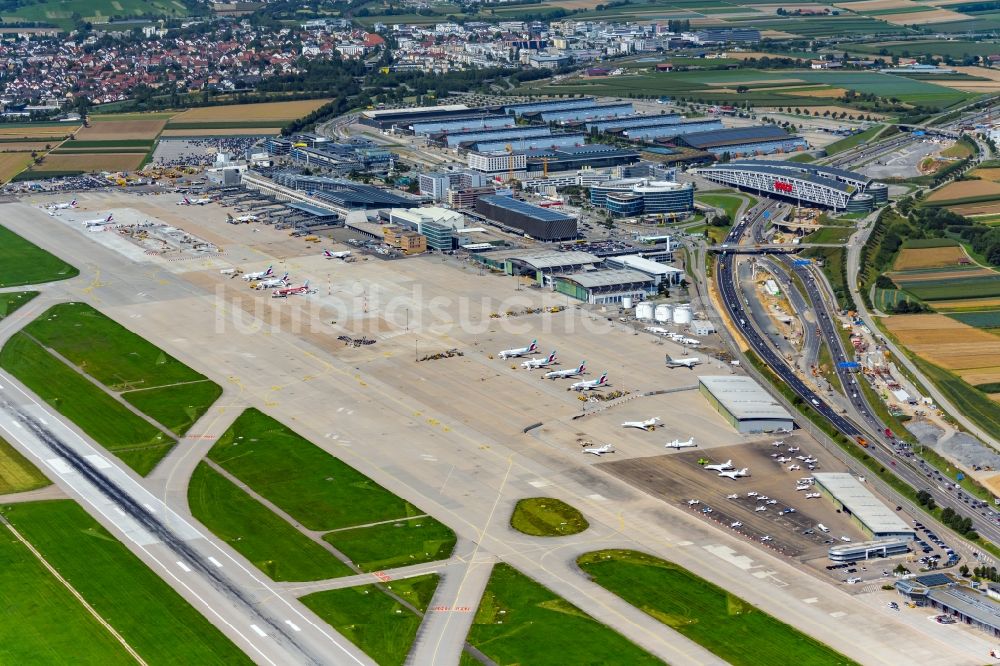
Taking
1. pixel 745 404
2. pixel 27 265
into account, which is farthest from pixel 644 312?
pixel 27 265

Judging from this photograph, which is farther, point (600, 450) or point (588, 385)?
point (588, 385)

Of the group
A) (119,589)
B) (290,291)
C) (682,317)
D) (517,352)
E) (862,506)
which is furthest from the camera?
(290,291)

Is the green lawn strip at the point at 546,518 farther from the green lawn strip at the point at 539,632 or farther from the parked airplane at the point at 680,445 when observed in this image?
the parked airplane at the point at 680,445

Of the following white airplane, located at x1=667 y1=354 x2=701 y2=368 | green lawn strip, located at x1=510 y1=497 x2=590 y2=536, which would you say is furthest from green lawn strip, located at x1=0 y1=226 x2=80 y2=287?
green lawn strip, located at x1=510 y1=497 x2=590 y2=536

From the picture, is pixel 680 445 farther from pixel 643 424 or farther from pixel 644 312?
pixel 644 312

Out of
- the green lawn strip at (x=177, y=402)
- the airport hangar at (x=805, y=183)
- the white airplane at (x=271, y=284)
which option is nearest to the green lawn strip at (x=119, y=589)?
the green lawn strip at (x=177, y=402)

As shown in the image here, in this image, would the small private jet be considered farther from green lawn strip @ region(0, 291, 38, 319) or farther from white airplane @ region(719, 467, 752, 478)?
green lawn strip @ region(0, 291, 38, 319)

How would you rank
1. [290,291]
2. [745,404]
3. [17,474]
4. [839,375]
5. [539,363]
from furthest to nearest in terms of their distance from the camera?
[290,291], [539,363], [839,375], [745,404], [17,474]

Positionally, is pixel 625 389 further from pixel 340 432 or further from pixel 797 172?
pixel 797 172
